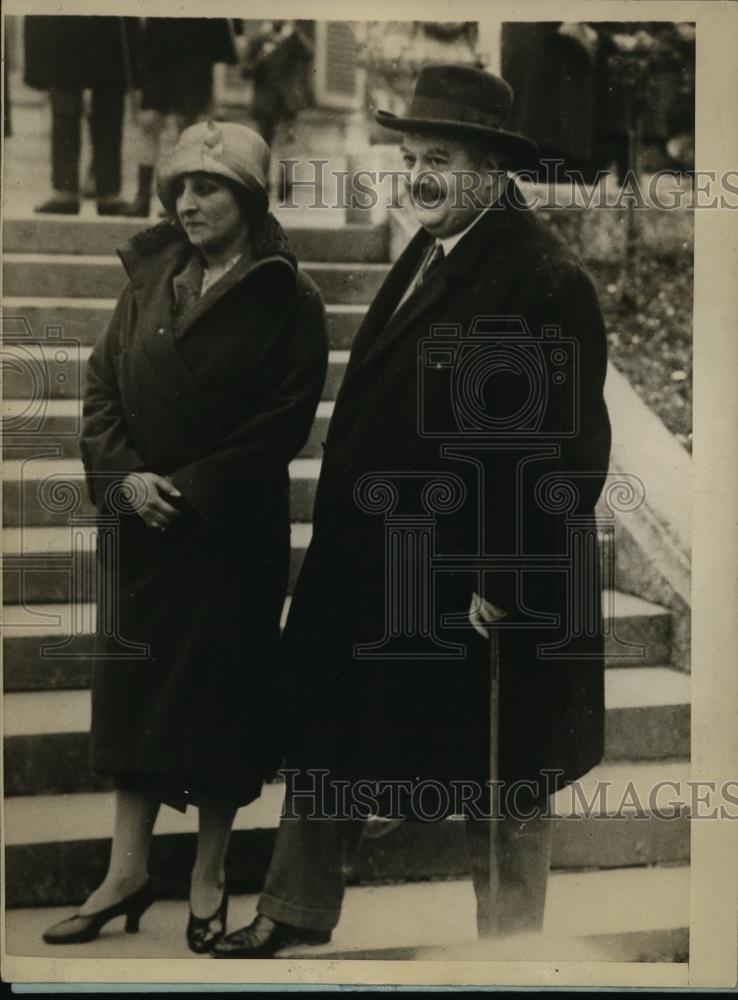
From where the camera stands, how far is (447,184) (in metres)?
3.27

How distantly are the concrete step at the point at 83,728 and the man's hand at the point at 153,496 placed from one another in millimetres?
519

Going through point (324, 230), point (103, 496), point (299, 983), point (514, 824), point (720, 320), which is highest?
point (324, 230)

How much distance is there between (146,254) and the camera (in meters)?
3.29

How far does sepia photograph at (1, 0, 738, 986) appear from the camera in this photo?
128 inches

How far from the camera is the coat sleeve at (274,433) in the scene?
324 cm

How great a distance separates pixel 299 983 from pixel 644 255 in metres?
2.18

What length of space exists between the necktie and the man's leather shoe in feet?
5.79

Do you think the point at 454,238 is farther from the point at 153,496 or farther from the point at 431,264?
the point at 153,496

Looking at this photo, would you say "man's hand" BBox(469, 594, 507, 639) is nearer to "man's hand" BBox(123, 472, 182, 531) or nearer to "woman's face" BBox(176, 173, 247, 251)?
"man's hand" BBox(123, 472, 182, 531)

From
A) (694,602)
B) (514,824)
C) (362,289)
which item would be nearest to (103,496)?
(362,289)

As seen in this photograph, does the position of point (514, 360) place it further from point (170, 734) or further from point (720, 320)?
point (170, 734)

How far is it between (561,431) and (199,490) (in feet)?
3.21

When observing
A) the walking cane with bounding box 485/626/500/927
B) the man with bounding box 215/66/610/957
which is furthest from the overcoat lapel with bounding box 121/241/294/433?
the walking cane with bounding box 485/626/500/927

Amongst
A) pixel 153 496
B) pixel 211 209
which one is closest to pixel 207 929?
pixel 153 496
